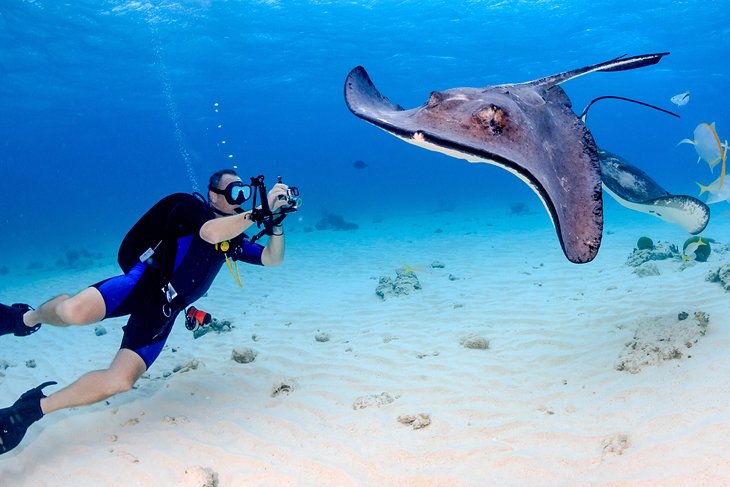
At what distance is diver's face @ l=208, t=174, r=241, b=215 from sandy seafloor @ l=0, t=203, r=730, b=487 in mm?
1922

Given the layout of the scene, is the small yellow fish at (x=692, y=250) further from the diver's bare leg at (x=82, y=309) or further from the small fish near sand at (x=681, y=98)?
the diver's bare leg at (x=82, y=309)

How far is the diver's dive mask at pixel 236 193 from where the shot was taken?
13.2ft

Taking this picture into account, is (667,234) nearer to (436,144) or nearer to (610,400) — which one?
(610,400)

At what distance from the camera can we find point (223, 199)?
14.1ft

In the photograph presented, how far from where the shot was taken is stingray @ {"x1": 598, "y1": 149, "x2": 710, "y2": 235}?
382 cm

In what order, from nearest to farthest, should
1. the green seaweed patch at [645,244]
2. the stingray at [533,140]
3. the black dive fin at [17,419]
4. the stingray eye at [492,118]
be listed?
the stingray at [533,140] < the stingray eye at [492,118] < the black dive fin at [17,419] < the green seaweed patch at [645,244]

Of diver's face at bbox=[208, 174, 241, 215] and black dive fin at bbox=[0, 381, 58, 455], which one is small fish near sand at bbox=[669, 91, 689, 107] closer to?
diver's face at bbox=[208, 174, 241, 215]

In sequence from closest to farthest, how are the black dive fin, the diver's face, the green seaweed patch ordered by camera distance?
the black dive fin < the diver's face < the green seaweed patch

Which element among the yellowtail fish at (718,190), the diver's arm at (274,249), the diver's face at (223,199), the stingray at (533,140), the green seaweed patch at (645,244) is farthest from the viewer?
the green seaweed patch at (645,244)

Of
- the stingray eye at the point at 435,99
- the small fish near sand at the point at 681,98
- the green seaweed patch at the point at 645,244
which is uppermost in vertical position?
the small fish near sand at the point at 681,98

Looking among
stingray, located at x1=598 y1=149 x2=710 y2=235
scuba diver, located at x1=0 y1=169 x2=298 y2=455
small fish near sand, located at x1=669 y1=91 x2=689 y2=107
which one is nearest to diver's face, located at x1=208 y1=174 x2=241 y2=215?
scuba diver, located at x1=0 y1=169 x2=298 y2=455

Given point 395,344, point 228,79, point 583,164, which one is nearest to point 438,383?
point 395,344

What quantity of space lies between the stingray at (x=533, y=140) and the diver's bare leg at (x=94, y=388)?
3128mm

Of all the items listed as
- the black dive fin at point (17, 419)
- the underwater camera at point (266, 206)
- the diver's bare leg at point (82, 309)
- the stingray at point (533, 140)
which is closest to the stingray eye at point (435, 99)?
the stingray at point (533, 140)
